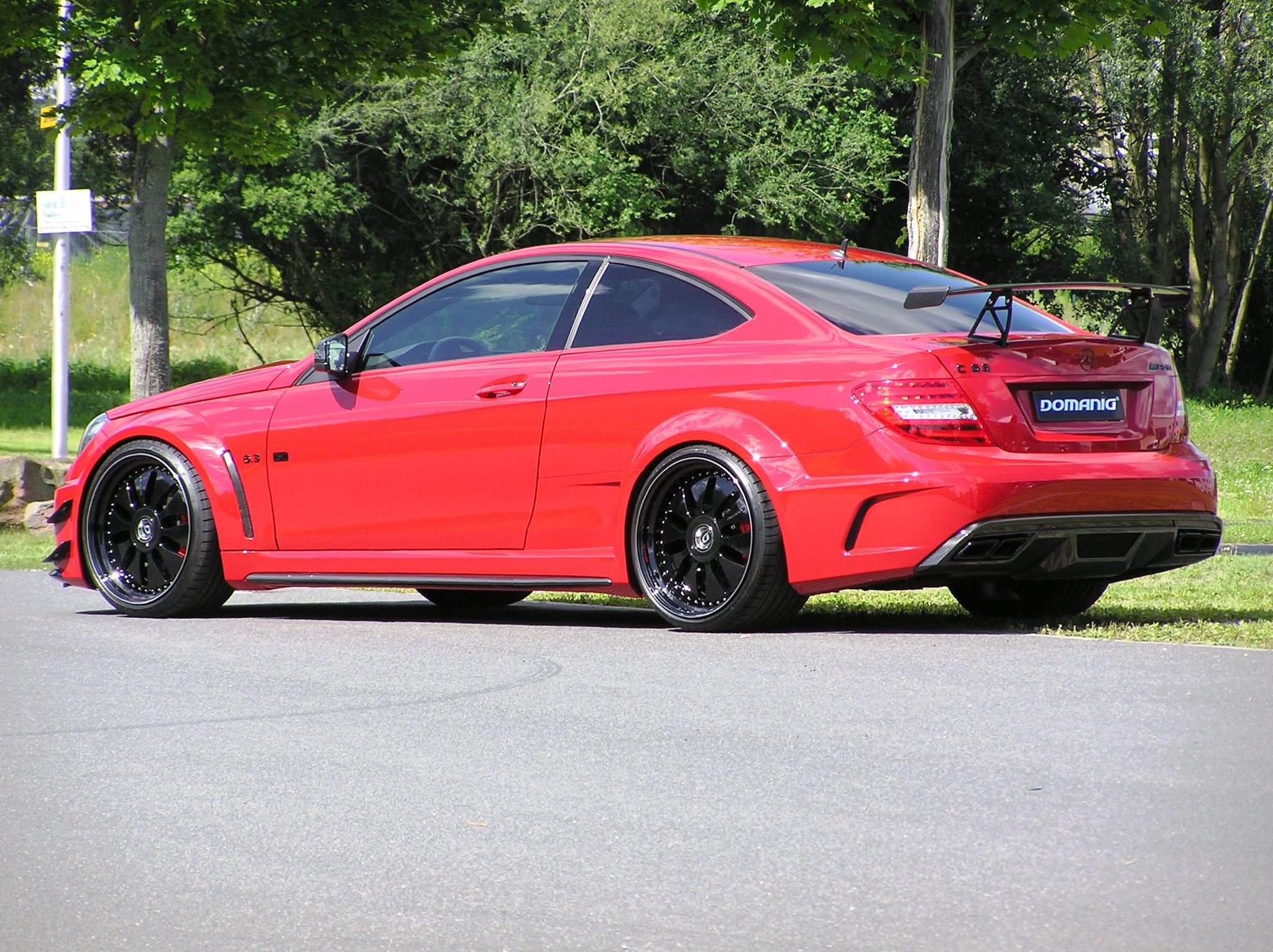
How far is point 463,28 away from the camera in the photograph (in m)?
16.4

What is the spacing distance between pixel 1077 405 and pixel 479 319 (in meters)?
2.57

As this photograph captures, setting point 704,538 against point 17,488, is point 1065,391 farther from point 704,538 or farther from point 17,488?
point 17,488

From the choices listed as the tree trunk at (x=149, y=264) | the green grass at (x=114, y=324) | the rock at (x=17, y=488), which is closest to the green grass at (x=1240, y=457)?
the rock at (x=17, y=488)

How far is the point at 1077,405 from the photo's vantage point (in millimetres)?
6543

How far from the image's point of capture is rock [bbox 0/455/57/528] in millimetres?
13711

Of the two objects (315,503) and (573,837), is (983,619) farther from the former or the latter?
(573,837)

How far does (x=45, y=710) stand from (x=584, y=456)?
7.61 feet

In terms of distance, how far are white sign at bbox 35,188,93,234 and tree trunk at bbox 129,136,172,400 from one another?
140cm

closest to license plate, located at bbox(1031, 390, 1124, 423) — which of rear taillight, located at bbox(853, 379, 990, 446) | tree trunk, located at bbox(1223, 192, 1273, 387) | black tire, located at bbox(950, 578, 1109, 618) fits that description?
rear taillight, located at bbox(853, 379, 990, 446)

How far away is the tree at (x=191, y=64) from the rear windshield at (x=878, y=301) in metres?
8.39

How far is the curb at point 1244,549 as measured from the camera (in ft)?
36.8

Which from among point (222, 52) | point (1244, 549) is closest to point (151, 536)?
point (1244, 549)

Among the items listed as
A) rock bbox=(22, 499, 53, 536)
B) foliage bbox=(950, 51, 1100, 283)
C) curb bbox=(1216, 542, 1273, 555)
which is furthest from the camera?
foliage bbox=(950, 51, 1100, 283)

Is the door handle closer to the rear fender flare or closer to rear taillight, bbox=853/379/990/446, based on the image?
the rear fender flare
